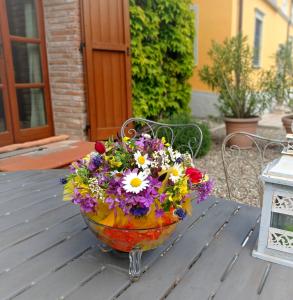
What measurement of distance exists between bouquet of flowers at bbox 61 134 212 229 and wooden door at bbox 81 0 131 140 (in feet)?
9.26

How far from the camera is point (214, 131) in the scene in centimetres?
588

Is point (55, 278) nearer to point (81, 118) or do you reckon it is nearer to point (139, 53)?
point (81, 118)

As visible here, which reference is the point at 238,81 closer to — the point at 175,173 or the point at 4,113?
the point at 4,113

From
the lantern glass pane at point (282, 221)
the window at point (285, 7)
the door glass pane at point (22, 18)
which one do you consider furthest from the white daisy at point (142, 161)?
the window at point (285, 7)

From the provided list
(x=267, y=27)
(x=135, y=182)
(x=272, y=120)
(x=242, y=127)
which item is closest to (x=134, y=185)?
(x=135, y=182)

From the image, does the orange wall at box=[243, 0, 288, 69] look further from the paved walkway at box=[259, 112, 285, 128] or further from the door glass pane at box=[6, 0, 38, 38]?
the door glass pane at box=[6, 0, 38, 38]

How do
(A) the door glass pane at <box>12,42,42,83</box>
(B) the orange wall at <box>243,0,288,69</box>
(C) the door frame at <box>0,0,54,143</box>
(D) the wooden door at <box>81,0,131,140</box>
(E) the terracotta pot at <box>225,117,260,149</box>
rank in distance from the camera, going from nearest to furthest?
(C) the door frame at <box>0,0,54,143</box>, (A) the door glass pane at <box>12,42,42,83</box>, (D) the wooden door at <box>81,0,131,140</box>, (E) the terracotta pot at <box>225,117,260,149</box>, (B) the orange wall at <box>243,0,288,69</box>

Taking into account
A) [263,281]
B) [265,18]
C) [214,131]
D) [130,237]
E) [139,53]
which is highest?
[265,18]

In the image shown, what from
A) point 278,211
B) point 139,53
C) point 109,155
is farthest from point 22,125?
point 278,211

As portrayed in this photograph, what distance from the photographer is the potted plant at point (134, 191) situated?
725mm

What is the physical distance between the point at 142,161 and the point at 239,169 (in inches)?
101

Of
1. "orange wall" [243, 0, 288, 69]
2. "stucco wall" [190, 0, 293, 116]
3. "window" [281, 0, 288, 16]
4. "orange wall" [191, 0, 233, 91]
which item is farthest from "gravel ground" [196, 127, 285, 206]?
"window" [281, 0, 288, 16]

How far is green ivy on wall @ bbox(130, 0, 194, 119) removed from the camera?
433 cm

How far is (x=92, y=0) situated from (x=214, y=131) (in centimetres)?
331
